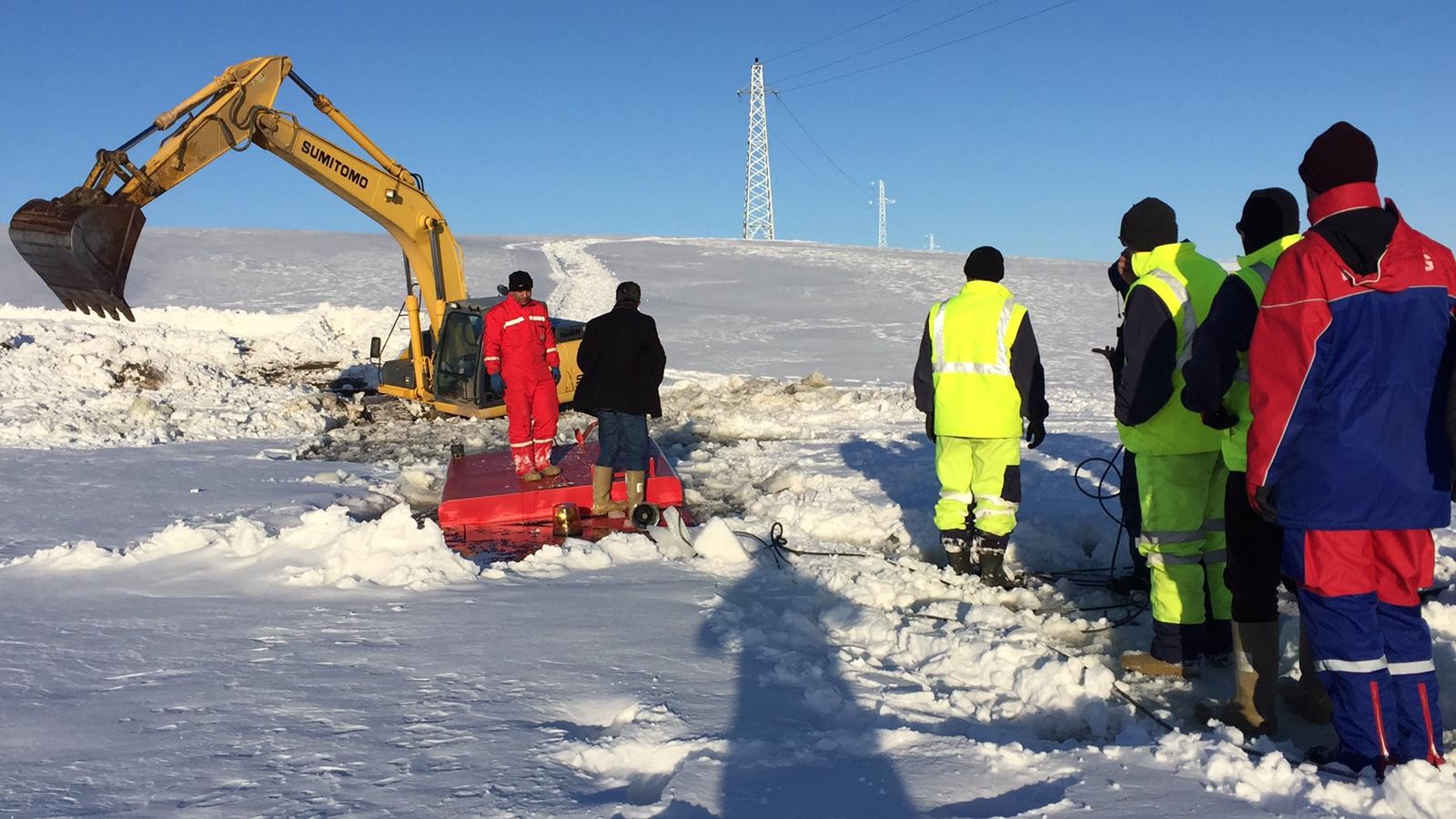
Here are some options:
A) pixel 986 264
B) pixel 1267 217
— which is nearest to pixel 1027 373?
pixel 986 264

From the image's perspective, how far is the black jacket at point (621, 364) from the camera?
696cm

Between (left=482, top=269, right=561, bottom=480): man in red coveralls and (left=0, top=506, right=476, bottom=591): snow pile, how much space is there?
2.31m

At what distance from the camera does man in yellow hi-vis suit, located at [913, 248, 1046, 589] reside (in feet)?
18.0

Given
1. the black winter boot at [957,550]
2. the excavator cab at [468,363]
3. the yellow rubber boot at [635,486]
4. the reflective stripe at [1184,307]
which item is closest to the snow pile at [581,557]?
the yellow rubber boot at [635,486]

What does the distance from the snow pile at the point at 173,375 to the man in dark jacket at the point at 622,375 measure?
21.5ft

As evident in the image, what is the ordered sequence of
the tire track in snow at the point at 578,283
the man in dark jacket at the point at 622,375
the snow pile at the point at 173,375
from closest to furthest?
1. the man in dark jacket at the point at 622,375
2. the snow pile at the point at 173,375
3. the tire track in snow at the point at 578,283

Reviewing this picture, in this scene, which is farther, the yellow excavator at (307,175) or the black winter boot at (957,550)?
the yellow excavator at (307,175)

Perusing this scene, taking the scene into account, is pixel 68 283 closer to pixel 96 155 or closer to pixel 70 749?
pixel 96 155

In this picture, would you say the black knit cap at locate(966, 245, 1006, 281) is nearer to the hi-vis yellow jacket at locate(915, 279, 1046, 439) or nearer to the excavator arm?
the hi-vis yellow jacket at locate(915, 279, 1046, 439)

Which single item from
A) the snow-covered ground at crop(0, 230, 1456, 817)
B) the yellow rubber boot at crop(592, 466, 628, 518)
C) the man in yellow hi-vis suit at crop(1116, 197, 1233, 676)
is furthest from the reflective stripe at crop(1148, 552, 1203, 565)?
the yellow rubber boot at crop(592, 466, 628, 518)

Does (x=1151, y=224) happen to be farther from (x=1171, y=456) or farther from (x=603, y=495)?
(x=603, y=495)

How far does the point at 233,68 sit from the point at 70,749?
10263 millimetres

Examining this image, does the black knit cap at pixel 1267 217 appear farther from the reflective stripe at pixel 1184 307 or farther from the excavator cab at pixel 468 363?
the excavator cab at pixel 468 363

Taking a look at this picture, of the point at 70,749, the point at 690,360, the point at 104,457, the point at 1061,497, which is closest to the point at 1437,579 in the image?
the point at 1061,497
